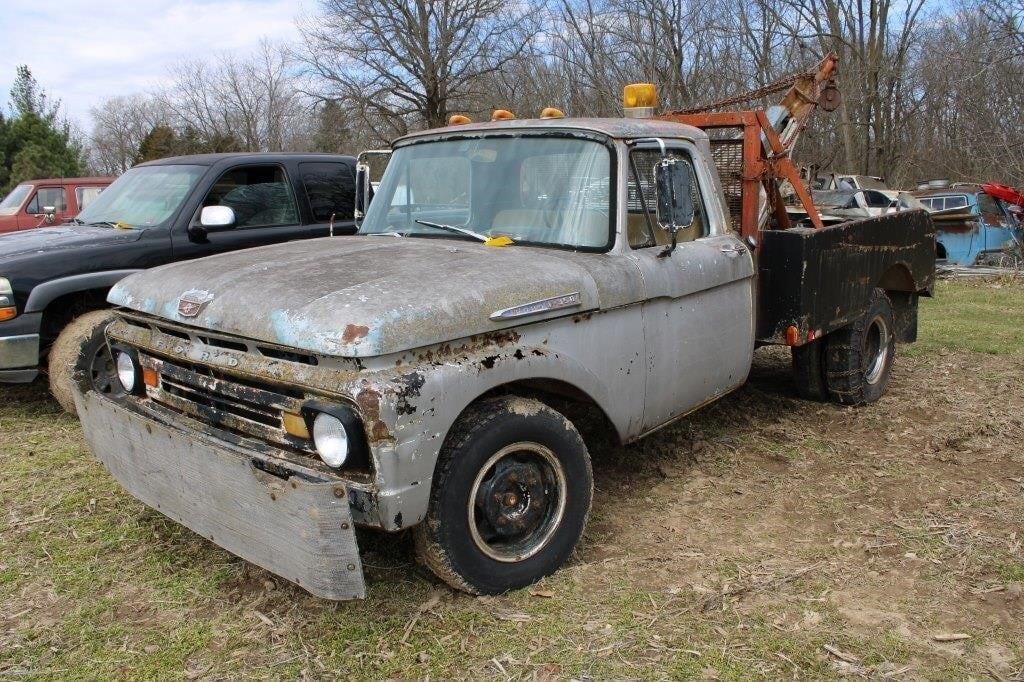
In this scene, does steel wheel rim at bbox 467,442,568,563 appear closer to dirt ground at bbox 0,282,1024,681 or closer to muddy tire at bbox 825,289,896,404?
dirt ground at bbox 0,282,1024,681

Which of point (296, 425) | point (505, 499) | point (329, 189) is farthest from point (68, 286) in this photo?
point (505, 499)

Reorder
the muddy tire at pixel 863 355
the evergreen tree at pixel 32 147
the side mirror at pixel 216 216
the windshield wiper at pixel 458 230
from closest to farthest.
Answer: the windshield wiper at pixel 458 230, the side mirror at pixel 216 216, the muddy tire at pixel 863 355, the evergreen tree at pixel 32 147

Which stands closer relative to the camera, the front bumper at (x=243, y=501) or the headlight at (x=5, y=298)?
the front bumper at (x=243, y=501)

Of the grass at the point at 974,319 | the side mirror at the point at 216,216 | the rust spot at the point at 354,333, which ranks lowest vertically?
the grass at the point at 974,319

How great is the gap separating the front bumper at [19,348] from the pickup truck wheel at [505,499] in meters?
3.95

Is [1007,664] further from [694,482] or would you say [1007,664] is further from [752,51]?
[752,51]

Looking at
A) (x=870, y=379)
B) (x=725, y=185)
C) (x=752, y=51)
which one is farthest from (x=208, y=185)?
(x=752, y=51)

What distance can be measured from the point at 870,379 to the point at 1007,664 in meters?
3.60

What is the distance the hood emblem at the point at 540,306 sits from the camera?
3324mm

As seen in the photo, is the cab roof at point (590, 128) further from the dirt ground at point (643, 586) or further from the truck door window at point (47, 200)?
the truck door window at point (47, 200)

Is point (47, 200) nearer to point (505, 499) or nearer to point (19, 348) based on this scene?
point (19, 348)

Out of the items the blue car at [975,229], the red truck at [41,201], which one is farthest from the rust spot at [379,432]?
the blue car at [975,229]

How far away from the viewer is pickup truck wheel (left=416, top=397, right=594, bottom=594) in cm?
319

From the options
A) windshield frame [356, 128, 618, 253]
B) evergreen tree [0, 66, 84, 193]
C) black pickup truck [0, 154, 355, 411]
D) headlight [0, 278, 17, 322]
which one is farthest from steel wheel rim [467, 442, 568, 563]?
evergreen tree [0, 66, 84, 193]
